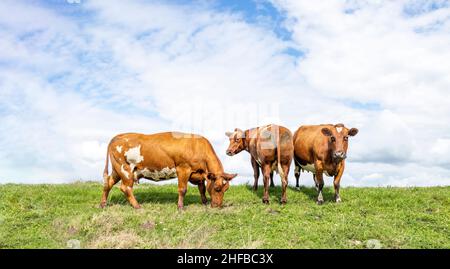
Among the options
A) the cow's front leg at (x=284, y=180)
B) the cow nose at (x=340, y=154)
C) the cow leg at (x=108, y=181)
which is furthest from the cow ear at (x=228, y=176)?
the cow leg at (x=108, y=181)

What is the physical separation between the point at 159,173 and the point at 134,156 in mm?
1093

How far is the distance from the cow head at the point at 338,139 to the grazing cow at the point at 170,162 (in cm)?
410

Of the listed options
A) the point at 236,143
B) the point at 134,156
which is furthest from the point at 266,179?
the point at 236,143

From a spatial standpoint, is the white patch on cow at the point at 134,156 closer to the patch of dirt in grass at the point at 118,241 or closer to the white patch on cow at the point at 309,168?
the patch of dirt in grass at the point at 118,241

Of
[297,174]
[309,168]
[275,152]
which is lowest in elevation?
[297,174]

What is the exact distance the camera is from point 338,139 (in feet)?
56.6

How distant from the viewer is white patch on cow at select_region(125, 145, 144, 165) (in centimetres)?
1688

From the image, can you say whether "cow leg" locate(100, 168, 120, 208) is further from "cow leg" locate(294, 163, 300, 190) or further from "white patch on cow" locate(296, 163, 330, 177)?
"cow leg" locate(294, 163, 300, 190)

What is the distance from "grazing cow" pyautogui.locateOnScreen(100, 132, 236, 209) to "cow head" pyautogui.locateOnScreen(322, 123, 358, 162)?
13.5 feet

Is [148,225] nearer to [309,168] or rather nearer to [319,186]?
[319,186]

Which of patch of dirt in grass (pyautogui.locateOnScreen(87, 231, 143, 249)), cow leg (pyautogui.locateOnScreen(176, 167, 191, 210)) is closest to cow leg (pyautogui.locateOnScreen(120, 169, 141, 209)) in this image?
cow leg (pyautogui.locateOnScreen(176, 167, 191, 210))
